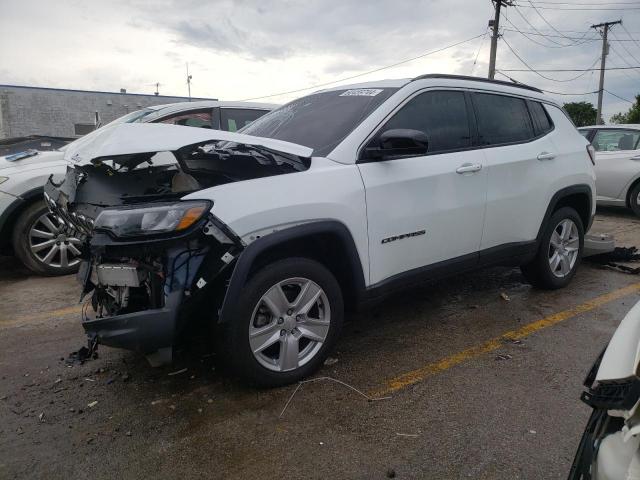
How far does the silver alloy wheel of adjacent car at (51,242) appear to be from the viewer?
524cm

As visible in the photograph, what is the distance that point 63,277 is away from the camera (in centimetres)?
541

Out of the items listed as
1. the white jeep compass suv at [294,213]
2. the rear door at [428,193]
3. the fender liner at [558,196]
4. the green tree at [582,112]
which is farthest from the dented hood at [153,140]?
the green tree at [582,112]

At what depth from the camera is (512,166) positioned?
4078 millimetres

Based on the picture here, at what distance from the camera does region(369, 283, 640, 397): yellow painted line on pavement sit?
3100mm

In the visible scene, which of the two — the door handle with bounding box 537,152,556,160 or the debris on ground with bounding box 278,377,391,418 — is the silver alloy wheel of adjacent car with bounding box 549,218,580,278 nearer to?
the door handle with bounding box 537,152,556,160

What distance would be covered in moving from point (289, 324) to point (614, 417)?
182 centimetres

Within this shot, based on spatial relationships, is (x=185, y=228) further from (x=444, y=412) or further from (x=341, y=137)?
(x=444, y=412)

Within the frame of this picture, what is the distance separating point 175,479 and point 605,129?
10027mm

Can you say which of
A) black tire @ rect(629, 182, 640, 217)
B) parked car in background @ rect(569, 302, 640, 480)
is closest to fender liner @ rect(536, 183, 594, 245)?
parked car in background @ rect(569, 302, 640, 480)

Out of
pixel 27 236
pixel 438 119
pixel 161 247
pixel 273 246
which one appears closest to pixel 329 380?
pixel 273 246

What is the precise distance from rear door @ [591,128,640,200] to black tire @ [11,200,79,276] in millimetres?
9136

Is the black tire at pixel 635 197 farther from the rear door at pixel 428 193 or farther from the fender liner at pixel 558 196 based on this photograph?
Answer: the rear door at pixel 428 193

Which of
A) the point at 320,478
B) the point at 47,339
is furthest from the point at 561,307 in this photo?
the point at 47,339

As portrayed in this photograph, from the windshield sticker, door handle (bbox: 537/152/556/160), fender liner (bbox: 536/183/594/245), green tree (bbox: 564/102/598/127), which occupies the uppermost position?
green tree (bbox: 564/102/598/127)
